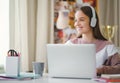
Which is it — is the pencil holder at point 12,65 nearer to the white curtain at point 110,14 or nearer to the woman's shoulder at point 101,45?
the woman's shoulder at point 101,45

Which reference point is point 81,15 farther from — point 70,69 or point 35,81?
point 35,81

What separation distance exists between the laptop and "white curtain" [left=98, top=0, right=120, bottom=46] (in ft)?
7.64

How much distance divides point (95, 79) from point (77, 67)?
140 millimetres

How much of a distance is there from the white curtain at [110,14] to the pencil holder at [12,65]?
2.44m

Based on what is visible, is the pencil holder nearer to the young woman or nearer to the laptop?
the laptop

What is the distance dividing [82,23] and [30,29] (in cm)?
122

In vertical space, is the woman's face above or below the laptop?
above

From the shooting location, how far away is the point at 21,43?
10.7 ft

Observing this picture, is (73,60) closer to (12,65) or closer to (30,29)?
(12,65)

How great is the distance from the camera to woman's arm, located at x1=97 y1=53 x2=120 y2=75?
1852 millimetres

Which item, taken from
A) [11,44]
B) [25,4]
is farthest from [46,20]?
[11,44]

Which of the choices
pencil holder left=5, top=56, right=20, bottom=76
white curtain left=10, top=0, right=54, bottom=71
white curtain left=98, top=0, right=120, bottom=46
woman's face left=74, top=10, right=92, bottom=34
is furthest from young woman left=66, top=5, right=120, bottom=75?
white curtain left=98, top=0, right=120, bottom=46

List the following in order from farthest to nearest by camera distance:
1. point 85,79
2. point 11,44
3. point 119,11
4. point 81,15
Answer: point 119,11, point 11,44, point 81,15, point 85,79

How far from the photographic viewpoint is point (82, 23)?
232 cm
